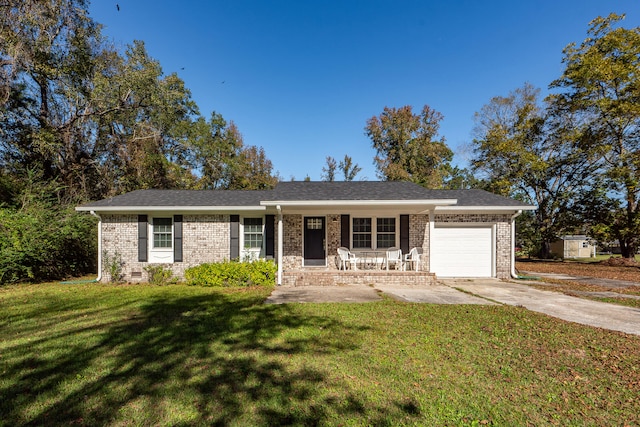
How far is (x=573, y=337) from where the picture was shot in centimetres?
453

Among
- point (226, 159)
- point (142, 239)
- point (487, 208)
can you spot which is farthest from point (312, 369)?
point (226, 159)

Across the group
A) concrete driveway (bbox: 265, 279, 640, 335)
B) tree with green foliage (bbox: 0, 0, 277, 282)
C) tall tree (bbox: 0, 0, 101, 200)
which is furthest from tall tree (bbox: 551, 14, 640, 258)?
tall tree (bbox: 0, 0, 101, 200)

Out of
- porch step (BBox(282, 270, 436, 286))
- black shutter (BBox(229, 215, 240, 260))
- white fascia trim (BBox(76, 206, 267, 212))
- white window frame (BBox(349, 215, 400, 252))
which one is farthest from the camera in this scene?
white window frame (BBox(349, 215, 400, 252))

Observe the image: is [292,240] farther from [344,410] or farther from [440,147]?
[440,147]

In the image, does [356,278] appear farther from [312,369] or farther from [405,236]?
[312,369]

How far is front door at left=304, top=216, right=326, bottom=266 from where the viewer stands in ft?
35.1

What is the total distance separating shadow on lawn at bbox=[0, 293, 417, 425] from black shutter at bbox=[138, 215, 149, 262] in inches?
223

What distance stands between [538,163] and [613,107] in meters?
4.25

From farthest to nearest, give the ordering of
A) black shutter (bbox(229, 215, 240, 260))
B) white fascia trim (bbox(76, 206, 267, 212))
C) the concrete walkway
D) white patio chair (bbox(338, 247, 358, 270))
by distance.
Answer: black shutter (bbox(229, 215, 240, 260)), white patio chair (bbox(338, 247, 358, 270)), white fascia trim (bbox(76, 206, 267, 212)), the concrete walkway

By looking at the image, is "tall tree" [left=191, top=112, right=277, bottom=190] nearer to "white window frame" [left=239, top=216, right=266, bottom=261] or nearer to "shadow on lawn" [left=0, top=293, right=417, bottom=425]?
"white window frame" [left=239, top=216, right=266, bottom=261]

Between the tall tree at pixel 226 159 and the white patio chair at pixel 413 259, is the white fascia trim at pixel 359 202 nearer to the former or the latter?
the white patio chair at pixel 413 259

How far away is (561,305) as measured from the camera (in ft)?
22.2

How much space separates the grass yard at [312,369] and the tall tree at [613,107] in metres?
16.0

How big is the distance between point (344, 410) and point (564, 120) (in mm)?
24544
